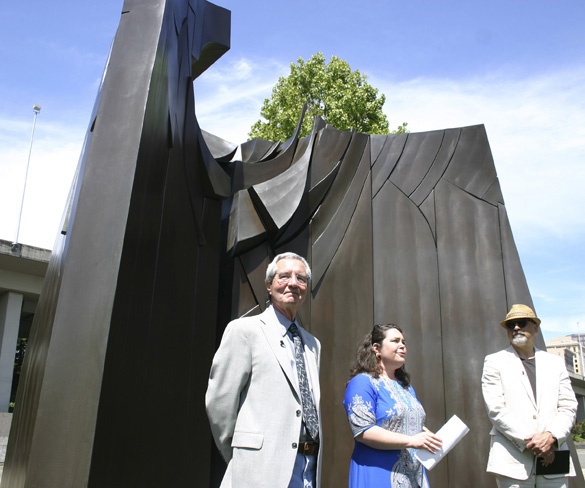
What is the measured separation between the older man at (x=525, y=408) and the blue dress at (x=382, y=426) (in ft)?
3.07

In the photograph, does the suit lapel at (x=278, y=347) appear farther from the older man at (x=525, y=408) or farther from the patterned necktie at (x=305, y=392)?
the older man at (x=525, y=408)

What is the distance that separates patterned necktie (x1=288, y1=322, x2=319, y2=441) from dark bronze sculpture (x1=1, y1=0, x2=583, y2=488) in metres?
1.14

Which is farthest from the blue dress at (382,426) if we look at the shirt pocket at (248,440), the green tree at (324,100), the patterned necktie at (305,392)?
the green tree at (324,100)

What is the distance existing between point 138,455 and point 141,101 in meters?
2.28

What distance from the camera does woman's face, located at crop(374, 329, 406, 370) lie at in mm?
3166

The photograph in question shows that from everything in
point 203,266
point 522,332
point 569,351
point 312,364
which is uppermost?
point 569,351

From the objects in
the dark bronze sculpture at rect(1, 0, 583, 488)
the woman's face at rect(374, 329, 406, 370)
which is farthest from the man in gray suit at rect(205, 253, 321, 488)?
the dark bronze sculpture at rect(1, 0, 583, 488)

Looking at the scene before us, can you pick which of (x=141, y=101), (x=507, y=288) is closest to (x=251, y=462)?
(x=141, y=101)

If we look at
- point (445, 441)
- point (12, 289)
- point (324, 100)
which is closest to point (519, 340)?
point (445, 441)

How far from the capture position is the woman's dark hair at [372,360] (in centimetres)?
317

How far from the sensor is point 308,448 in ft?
7.61

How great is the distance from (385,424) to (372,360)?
40 centimetres

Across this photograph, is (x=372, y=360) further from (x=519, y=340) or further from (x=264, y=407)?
(x=519, y=340)

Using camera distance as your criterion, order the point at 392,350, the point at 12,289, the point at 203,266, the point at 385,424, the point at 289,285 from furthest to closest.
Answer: the point at 12,289, the point at 203,266, the point at 392,350, the point at 385,424, the point at 289,285
